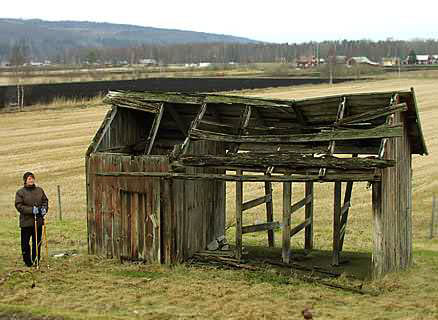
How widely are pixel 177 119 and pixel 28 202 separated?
491 centimetres

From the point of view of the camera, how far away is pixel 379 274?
14.8 metres

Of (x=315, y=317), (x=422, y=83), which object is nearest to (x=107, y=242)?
(x=315, y=317)

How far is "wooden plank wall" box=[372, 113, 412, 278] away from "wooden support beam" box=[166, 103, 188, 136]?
5.44m

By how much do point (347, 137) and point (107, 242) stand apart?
5.74m

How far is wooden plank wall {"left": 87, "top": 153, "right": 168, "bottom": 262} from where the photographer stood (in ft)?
53.0

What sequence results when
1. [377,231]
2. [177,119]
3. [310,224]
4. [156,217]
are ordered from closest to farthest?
[377,231] < [156,217] < [310,224] < [177,119]

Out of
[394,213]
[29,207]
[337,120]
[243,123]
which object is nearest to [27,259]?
[29,207]

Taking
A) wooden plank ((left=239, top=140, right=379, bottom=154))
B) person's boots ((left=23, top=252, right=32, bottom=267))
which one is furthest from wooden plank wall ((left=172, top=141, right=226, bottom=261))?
person's boots ((left=23, top=252, right=32, bottom=267))

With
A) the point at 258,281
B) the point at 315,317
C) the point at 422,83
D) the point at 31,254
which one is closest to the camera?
the point at 315,317

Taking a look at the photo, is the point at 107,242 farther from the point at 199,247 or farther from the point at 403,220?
the point at 403,220

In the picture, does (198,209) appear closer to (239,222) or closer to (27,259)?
(239,222)

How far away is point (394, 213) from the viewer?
1566cm

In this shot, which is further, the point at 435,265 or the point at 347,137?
the point at 435,265

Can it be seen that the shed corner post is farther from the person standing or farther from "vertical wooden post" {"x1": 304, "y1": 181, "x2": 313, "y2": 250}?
the person standing
